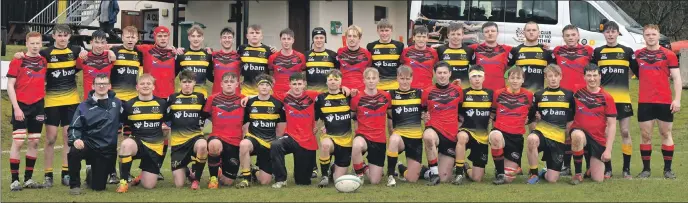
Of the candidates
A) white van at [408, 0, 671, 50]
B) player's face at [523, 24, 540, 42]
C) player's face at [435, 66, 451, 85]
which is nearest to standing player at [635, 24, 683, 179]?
player's face at [523, 24, 540, 42]

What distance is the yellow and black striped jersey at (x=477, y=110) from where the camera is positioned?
28.8 ft

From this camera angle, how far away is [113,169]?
909cm

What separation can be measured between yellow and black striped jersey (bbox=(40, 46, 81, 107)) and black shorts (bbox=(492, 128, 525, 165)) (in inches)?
198

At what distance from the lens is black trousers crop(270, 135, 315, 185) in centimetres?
855

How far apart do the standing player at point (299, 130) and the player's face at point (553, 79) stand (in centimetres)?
267

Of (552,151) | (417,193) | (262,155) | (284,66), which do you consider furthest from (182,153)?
(552,151)

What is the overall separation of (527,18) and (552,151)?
529 inches

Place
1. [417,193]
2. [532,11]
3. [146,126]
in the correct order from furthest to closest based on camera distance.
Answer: [532,11] < [146,126] < [417,193]

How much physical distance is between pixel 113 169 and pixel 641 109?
635cm

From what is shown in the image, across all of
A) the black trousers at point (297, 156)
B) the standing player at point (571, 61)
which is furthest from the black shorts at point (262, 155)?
the standing player at point (571, 61)

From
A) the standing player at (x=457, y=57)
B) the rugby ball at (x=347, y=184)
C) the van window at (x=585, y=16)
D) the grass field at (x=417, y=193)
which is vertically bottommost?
the grass field at (x=417, y=193)

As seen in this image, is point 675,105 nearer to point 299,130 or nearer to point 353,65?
point 353,65

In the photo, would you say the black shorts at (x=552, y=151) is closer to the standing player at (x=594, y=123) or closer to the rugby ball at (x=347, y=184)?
the standing player at (x=594, y=123)

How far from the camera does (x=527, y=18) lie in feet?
70.4
